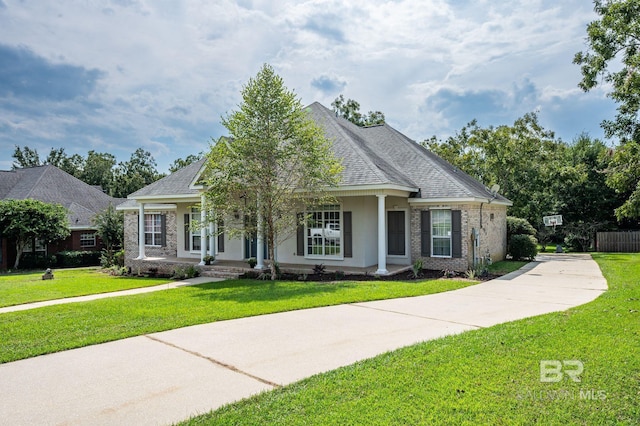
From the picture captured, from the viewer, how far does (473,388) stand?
4.27 m

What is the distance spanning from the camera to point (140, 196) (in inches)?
757

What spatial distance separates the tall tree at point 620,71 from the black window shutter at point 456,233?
532 centimetres

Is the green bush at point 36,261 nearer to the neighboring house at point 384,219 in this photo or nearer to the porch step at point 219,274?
the neighboring house at point 384,219

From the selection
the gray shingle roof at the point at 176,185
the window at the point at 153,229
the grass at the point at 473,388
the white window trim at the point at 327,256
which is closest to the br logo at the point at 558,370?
the grass at the point at 473,388

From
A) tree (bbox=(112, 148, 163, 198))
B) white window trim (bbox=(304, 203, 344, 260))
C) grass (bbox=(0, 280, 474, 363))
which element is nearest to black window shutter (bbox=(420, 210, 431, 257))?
grass (bbox=(0, 280, 474, 363))

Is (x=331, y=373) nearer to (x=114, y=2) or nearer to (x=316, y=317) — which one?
(x=316, y=317)

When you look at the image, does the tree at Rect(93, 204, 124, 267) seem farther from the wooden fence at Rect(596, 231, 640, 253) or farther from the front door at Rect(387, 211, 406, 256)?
the wooden fence at Rect(596, 231, 640, 253)

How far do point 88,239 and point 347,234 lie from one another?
66.2ft

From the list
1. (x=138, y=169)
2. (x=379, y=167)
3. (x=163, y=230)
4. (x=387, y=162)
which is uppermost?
Answer: (x=138, y=169)

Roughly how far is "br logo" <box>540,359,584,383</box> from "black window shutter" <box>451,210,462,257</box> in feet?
32.7

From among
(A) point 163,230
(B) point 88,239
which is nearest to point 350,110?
(A) point 163,230

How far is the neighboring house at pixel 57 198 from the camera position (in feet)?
81.2

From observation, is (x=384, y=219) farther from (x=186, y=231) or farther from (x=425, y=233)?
(x=186, y=231)

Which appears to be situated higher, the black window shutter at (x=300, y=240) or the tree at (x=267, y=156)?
the tree at (x=267, y=156)
